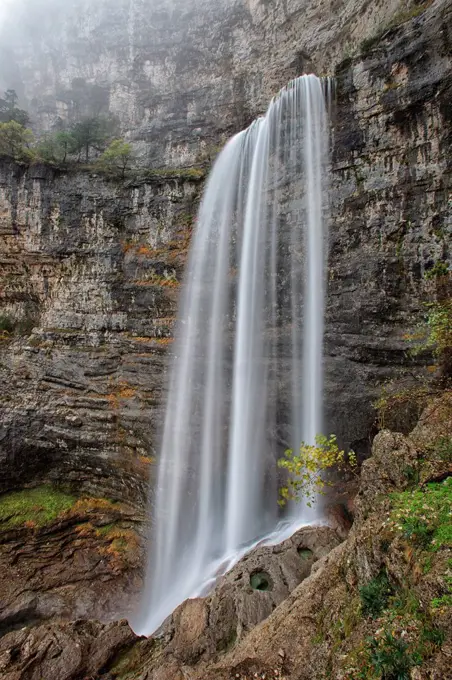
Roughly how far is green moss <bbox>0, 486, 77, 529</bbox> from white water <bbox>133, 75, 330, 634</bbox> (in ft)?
11.4

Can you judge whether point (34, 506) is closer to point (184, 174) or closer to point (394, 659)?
point (394, 659)

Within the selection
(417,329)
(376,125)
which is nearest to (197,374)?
(417,329)

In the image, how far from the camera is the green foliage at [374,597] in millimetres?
3279

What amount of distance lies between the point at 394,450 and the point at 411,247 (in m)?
6.13

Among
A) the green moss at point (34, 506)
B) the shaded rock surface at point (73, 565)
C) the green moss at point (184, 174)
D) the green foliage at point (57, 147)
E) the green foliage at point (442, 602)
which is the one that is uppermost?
the green foliage at point (57, 147)

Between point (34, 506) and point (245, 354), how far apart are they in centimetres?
932

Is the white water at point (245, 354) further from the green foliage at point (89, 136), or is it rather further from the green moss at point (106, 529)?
the green foliage at point (89, 136)

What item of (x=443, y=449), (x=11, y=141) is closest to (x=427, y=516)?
(x=443, y=449)

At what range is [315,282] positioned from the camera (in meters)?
10.7

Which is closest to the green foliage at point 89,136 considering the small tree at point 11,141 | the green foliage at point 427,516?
the small tree at point 11,141

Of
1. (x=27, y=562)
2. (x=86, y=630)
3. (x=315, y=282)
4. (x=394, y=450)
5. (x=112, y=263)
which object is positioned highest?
(x=112, y=263)

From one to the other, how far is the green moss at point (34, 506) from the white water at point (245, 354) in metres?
3.47

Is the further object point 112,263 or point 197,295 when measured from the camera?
point 112,263

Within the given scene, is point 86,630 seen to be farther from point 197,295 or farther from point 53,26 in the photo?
point 53,26
